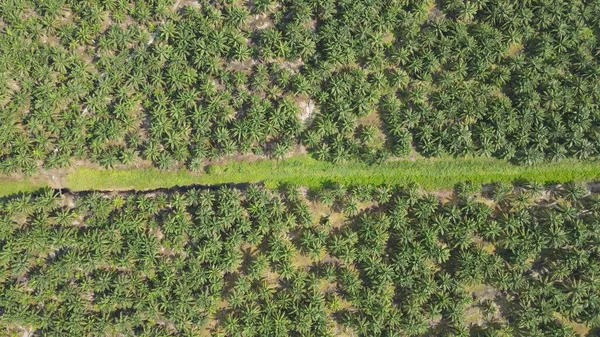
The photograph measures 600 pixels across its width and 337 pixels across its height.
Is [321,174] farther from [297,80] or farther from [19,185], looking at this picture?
[19,185]

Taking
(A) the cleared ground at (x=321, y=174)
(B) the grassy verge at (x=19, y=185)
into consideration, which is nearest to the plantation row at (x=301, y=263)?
(A) the cleared ground at (x=321, y=174)

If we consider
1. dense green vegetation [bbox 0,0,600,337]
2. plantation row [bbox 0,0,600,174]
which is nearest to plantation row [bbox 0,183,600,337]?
dense green vegetation [bbox 0,0,600,337]

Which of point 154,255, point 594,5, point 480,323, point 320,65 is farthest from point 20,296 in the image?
point 594,5

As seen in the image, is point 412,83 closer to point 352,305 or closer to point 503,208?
point 503,208

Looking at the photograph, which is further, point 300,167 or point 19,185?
point 19,185

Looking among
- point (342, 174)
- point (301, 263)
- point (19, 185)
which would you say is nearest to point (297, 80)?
point (342, 174)

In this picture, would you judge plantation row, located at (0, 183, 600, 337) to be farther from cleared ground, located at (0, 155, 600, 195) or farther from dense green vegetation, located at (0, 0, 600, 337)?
cleared ground, located at (0, 155, 600, 195)
